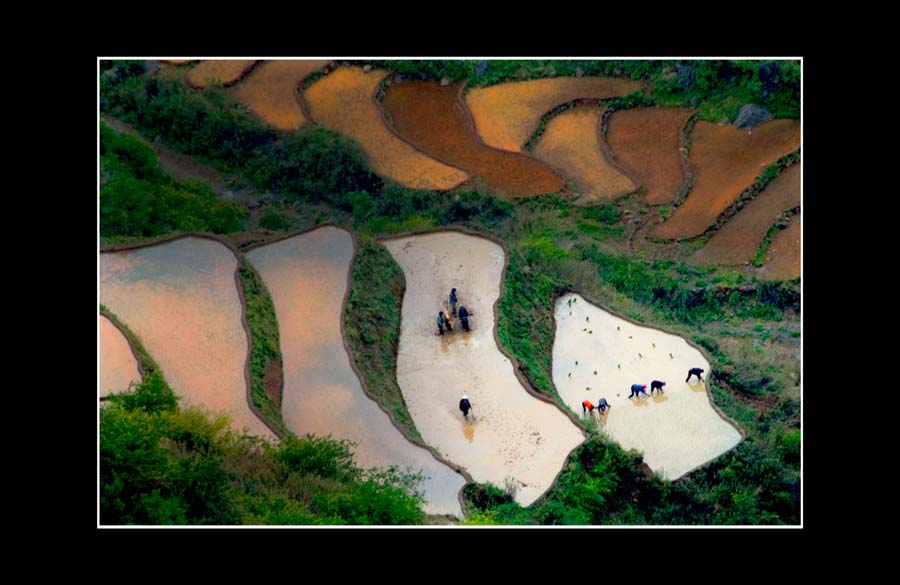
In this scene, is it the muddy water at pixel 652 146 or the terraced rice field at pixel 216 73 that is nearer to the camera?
the muddy water at pixel 652 146

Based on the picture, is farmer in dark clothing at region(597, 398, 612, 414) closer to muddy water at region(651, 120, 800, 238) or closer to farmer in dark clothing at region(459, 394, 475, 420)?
farmer in dark clothing at region(459, 394, 475, 420)

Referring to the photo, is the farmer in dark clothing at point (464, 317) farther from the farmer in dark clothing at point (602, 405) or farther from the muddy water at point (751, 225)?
the muddy water at point (751, 225)

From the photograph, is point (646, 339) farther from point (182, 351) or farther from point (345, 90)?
point (345, 90)

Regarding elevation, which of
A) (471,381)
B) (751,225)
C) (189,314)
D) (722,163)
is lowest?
(471,381)

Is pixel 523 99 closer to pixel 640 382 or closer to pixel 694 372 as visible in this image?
pixel 640 382

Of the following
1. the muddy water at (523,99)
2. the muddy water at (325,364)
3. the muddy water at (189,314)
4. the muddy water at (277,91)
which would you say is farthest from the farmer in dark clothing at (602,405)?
the muddy water at (277,91)

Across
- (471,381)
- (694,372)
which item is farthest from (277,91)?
(694,372)

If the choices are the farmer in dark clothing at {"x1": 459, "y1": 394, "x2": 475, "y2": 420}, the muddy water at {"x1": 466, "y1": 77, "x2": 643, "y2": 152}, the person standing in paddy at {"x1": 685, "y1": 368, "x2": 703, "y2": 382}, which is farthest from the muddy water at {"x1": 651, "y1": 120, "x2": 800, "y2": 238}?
the farmer in dark clothing at {"x1": 459, "y1": 394, "x2": 475, "y2": 420}
